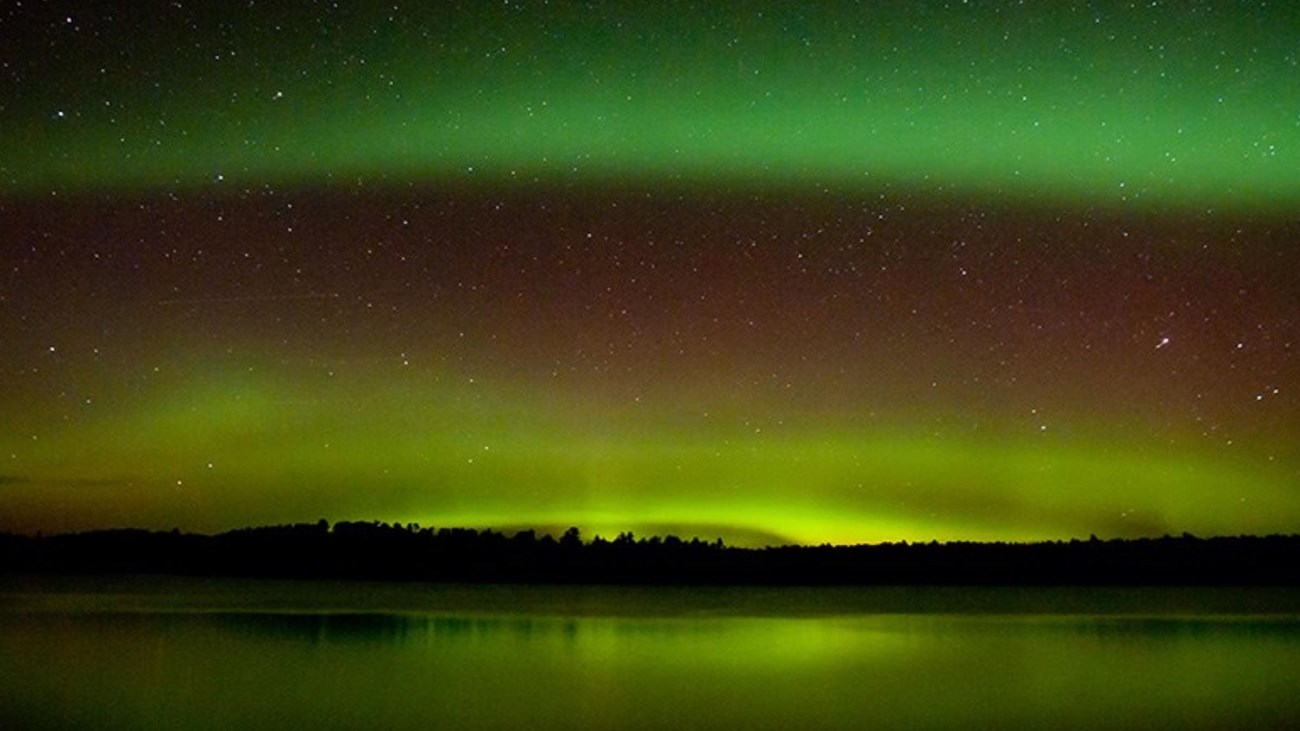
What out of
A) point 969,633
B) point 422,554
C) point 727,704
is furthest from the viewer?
point 422,554

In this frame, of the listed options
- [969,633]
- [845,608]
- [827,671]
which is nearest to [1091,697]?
[827,671]

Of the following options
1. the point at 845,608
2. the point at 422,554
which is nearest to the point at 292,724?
the point at 845,608

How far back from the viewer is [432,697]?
17672 millimetres

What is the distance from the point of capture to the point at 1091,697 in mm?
18312

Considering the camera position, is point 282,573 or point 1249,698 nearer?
point 1249,698

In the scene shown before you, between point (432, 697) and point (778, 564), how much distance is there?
238 ft

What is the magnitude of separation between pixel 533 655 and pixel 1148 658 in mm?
11311

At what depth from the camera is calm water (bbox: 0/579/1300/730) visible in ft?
52.5

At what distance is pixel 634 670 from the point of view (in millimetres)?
22156

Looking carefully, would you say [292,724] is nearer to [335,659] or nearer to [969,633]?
[335,659]

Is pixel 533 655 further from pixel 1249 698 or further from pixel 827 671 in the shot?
pixel 1249 698

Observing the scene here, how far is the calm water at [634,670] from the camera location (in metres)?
16.0

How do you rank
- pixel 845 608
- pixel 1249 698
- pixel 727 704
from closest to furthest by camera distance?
1. pixel 727 704
2. pixel 1249 698
3. pixel 845 608

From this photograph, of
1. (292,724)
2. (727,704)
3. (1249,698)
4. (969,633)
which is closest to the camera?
(292,724)
